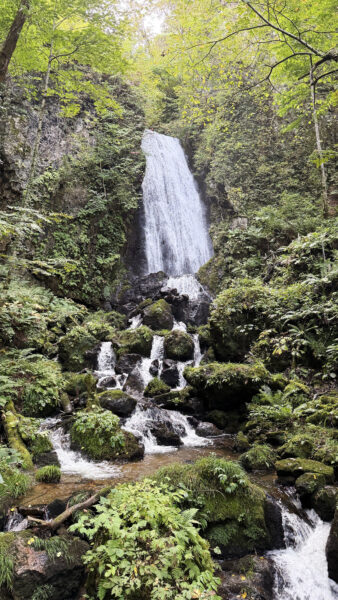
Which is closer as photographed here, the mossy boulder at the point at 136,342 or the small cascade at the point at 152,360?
the small cascade at the point at 152,360

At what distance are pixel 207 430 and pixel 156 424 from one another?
1.33 meters

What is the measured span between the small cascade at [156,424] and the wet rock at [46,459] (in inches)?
78.5

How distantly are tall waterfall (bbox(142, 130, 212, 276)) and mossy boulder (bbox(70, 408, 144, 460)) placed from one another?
44.6 feet

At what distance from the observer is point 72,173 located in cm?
1627

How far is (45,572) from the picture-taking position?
2789 mm

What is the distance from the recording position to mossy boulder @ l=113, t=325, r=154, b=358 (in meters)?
12.3

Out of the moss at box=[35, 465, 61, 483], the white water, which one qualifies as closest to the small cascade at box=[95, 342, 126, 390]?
the moss at box=[35, 465, 61, 483]

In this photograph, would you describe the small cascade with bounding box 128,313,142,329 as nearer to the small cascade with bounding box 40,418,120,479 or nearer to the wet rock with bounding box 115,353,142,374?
the wet rock with bounding box 115,353,142,374

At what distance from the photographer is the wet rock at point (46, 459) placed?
19.0 ft

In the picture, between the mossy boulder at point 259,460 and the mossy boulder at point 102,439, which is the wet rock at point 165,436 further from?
the mossy boulder at point 259,460

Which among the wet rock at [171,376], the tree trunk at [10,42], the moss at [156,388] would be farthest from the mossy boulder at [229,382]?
the tree trunk at [10,42]

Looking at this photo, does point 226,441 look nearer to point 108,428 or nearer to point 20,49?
point 108,428

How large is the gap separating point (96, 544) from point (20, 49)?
10.6 metres

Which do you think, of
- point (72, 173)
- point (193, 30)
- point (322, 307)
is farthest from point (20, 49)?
point (322, 307)
